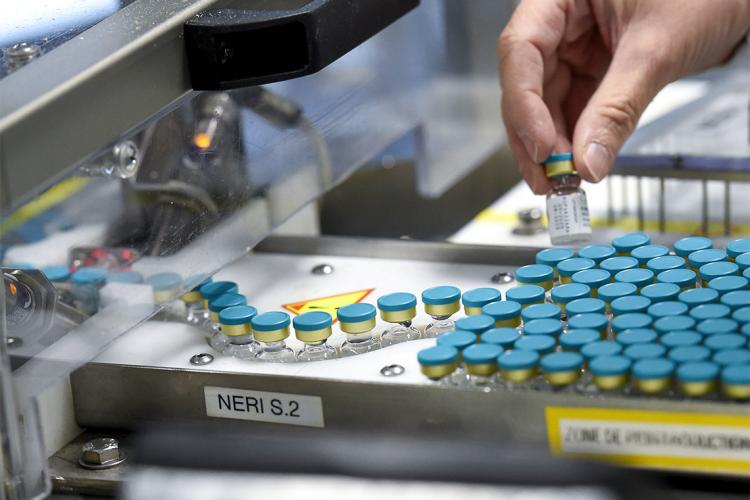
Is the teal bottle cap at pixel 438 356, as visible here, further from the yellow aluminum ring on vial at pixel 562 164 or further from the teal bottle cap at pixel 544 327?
the yellow aluminum ring on vial at pixel 562 164

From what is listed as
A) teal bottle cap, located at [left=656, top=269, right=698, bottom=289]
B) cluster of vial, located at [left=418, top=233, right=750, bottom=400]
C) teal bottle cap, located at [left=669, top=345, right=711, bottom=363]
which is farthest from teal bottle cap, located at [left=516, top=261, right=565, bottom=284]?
teal bottle cap, located at [left=669, top=345, right=711, bottom=363]

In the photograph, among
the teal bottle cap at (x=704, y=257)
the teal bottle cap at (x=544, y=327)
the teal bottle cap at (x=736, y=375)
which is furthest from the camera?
the teal bottle cap at (x=704, y=257)

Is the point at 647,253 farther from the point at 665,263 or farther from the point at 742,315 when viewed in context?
the point at 742,315

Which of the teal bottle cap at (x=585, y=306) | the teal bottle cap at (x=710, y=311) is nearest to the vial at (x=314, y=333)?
the teal bottle cap at (x=585, y=306)

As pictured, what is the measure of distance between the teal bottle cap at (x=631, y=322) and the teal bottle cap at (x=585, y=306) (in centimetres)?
3

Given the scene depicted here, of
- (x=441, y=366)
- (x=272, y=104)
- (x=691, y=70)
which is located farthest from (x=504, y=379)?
(x=691, y=70)

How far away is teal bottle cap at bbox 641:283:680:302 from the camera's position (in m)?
0.97

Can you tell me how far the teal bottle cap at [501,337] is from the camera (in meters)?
0.93

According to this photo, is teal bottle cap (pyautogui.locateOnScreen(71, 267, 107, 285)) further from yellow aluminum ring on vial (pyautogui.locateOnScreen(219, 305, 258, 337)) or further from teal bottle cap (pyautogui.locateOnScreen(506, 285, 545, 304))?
teal bottle cap (pyautogui.locateOnScreen(506, 285, 545, 304))

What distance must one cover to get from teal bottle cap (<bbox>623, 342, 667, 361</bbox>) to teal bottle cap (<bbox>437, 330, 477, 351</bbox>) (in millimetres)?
124

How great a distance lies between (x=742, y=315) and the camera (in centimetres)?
92

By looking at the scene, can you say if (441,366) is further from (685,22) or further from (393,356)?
(685,22)

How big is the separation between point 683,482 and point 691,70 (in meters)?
0.65

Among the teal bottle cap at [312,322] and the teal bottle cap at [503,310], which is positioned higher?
the teal bottle cap at [503,310]
